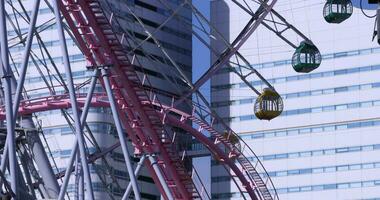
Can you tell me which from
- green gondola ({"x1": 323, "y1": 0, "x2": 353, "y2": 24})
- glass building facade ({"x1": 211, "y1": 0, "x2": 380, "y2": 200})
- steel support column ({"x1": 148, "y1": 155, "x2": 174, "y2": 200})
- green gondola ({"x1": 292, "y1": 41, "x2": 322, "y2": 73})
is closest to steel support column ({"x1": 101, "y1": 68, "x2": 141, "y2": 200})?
steel support column ({"x1": 148, "y1": 155, "x2": 174, "y2": 200})

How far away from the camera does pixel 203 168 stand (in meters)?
119

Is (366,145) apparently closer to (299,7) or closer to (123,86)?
(299,7)

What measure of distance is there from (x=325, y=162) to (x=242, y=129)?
8.36 m

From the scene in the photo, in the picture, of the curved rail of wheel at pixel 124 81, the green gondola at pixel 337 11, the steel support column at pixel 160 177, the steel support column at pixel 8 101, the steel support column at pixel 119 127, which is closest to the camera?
the steel support column at pixel 8 101

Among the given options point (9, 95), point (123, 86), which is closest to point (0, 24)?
point (9, 95)

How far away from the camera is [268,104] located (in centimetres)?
6131

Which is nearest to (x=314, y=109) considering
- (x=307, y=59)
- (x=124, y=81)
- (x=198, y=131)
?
(x=198, y=131)

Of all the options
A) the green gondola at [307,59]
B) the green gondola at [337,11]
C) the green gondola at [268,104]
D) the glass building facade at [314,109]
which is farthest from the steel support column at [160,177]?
the glass building facade at [314,109]

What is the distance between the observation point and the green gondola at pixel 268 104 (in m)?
60.5

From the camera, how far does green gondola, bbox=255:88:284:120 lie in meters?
60.5

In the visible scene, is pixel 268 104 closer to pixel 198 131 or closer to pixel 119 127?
pixel 198 131

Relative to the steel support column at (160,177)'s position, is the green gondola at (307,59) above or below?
above

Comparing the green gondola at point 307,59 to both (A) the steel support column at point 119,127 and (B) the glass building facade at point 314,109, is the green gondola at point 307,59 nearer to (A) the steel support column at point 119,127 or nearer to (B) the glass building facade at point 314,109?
(A) the steel support column at point 119,127

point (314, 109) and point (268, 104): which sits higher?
point (314, 109)
